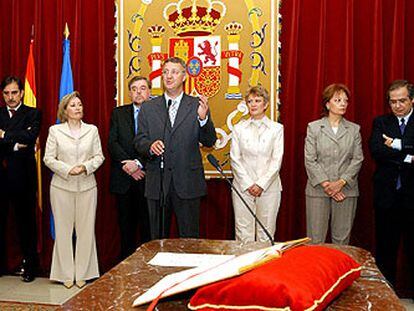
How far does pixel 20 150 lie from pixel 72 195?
0.59 metres

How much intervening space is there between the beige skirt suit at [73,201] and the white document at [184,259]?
2396 mm

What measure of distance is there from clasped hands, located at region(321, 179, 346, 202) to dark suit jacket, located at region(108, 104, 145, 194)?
151cm

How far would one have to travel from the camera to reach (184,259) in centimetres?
195

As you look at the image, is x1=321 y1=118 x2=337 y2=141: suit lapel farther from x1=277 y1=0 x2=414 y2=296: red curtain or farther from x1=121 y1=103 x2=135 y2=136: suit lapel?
x1=121 y1=103 x2=135 y2=136: suit lapel

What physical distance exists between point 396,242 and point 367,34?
67.0 inches

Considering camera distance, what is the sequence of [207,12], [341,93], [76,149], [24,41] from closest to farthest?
[341,93], [76,149], [207,12], [24,41]

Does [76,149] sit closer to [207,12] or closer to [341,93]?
[207,12]

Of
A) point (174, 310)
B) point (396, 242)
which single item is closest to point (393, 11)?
point (396, 242)

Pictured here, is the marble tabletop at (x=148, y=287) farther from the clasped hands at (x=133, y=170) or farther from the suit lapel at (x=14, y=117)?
the suit lapel at (x=14, y=117)

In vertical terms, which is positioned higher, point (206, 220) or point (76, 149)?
point (76, 149)

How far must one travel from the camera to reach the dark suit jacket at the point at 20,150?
4395mm

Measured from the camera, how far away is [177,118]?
3604mm

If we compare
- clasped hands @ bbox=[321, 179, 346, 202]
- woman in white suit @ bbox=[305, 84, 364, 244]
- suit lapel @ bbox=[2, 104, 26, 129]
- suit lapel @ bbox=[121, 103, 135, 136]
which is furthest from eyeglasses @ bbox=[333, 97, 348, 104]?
suit lapel @ bbox=[2, 104, 26, 129]

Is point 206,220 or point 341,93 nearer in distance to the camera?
point 341,93
